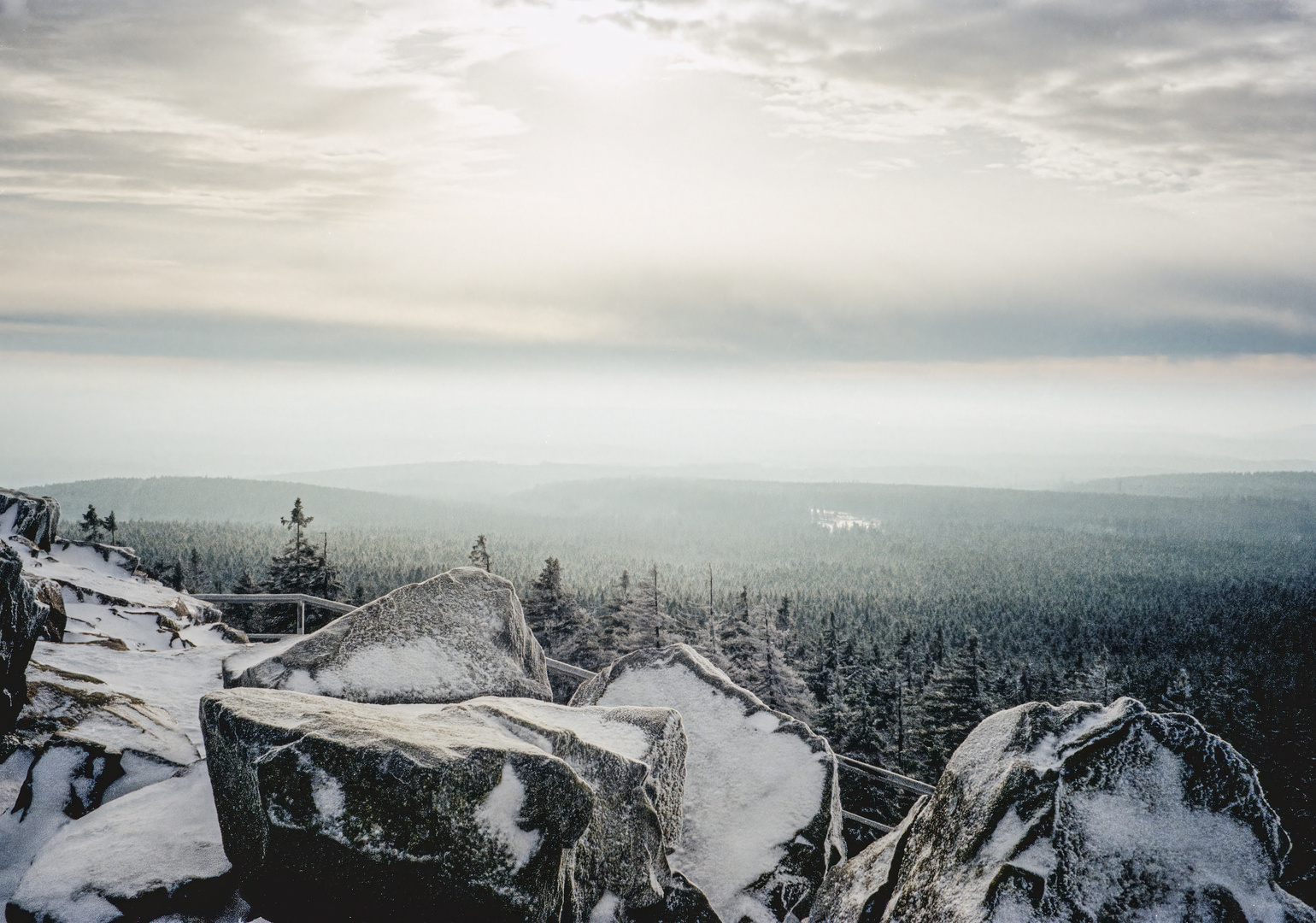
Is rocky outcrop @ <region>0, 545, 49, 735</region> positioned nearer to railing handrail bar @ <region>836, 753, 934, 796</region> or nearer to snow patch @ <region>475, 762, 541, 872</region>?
snow patch @ <region>475, 762, 541, 872</region>

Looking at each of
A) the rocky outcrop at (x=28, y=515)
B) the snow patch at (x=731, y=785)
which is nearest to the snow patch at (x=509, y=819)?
the snow patch at (x=731, y=785)

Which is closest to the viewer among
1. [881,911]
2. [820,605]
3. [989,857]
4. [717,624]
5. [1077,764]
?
[989,857]

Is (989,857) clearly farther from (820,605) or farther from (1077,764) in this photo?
(820,605)

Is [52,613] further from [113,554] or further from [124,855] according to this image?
[113,554]

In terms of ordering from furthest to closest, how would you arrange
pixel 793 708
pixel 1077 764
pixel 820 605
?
pixel 820 605 → pixel 793 708 → pixel 1077 764

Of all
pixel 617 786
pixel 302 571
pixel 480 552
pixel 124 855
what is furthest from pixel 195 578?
pixel 617 786

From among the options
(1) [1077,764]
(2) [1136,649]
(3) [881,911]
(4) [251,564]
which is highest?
(1) [1077,764]

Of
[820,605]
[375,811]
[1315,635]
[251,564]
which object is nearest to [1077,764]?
[375,811]

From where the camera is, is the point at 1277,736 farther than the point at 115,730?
Yes
